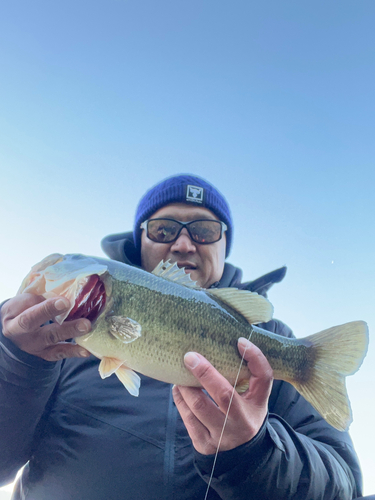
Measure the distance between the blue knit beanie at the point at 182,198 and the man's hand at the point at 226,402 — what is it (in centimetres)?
231

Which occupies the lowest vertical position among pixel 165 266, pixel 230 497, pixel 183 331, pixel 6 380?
pixel 230 497

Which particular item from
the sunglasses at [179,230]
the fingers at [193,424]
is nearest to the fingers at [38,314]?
A: the fingers at [193,424]

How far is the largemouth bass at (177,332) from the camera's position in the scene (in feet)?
5.59

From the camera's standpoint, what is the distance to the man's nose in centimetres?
327

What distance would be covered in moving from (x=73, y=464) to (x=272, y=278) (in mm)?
2278

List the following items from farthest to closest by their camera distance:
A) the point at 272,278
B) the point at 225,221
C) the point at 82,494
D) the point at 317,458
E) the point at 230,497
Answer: the point at 225,221, the point at 272,278, the point at 82,494, the point at 317,458, the point at 230,497

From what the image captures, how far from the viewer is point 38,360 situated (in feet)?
6.32

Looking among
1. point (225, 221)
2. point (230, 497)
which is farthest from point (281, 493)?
point (225, 221)

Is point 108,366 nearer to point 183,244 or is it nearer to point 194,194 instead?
point 183,244

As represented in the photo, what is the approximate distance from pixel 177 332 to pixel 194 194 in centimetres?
234

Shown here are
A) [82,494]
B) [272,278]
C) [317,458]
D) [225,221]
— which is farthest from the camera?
[225,221]

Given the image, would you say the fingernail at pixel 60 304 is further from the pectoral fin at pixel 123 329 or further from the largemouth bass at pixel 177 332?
the pectoral fin at pixel 123 329

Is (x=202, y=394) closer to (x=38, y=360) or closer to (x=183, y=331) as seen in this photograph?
(x=183, y=331)

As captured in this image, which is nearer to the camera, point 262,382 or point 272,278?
point 262,382
